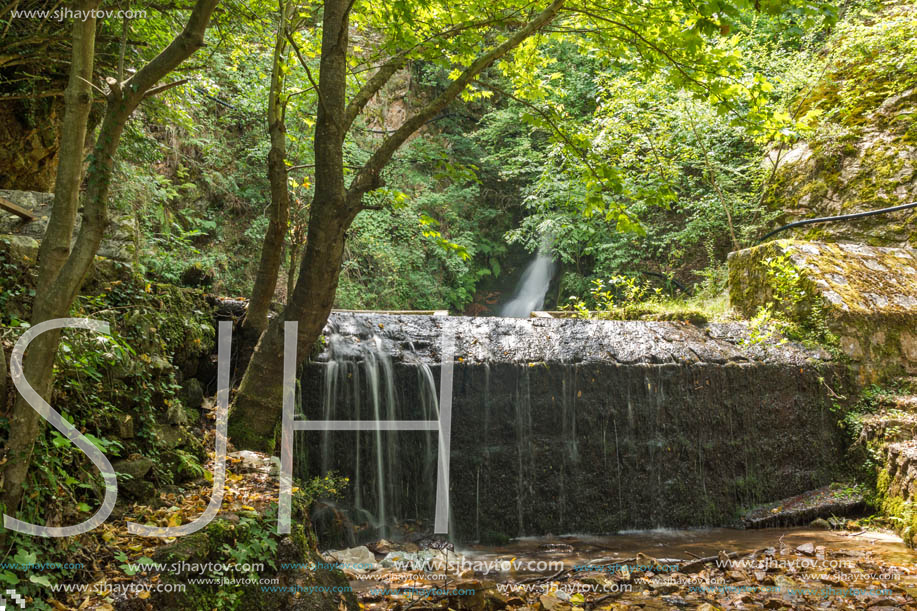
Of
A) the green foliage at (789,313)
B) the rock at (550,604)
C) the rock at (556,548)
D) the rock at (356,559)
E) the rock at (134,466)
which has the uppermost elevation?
the green foliage at (789,313)

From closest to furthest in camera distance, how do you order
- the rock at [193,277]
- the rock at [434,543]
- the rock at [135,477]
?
1. the rock at [135,477]
2. the rock at [434,543]
3. the rock at [193,277]

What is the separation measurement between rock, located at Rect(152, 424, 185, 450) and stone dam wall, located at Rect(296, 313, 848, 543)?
5.43 ft

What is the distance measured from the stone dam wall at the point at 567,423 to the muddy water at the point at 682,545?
25 centimetres

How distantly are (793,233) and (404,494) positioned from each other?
7348 millimetres

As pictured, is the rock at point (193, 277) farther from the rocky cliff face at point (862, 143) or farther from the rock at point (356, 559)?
the rocky cliff face at point (862, 143)

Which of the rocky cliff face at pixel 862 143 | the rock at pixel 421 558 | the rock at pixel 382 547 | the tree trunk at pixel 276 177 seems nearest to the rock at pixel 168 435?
the tree trunk at pixel 276 177

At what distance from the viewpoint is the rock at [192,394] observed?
14.4ft

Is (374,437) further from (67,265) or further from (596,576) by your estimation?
(67,265)

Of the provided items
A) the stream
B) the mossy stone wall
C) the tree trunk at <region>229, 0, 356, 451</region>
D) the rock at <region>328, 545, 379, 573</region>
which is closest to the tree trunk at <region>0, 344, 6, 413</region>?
the tree trunk at <region>229, 0, 356, 451</region>

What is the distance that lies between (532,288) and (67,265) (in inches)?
500

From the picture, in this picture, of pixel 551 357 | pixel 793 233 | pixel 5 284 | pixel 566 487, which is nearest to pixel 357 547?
pixel 566 487

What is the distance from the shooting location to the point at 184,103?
6926 millimetres

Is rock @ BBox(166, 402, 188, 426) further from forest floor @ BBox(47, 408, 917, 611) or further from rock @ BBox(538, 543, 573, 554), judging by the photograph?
rock @ BBox(538, 543, 573, 554)

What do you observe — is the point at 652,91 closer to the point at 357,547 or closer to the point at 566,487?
the point at 566,487
